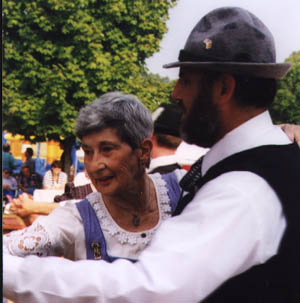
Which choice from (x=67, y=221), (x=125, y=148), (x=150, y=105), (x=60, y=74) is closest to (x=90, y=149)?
(x=125, y=148)

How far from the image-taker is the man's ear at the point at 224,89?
51.9 inches

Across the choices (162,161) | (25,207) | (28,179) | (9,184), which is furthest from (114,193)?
(28,179)

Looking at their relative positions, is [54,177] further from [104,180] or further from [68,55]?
[68,55]

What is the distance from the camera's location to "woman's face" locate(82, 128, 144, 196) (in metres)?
2.04

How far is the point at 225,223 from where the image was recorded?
1.04m

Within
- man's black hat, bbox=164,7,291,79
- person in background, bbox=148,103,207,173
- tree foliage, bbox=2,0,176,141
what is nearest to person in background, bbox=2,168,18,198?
tree foliage, bbox=2,0,176,141

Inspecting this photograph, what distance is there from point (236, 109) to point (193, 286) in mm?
510

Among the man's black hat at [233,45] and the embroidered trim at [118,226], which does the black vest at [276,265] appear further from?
the embroidered trim at [118,226]

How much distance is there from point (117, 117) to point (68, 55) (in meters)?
15.3

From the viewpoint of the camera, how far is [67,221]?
1846 millimetres

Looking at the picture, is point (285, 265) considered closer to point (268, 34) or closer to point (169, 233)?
point (169, 233)

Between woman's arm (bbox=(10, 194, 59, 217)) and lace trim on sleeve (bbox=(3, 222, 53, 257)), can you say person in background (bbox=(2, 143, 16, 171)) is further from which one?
lace trim on sleeve (bbox=(3, 222, 53, 257))

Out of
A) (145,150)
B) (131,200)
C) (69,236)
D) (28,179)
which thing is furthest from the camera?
(28,179)

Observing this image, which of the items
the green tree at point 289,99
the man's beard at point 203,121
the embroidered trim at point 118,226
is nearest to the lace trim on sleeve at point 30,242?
the embroidered trim at point 118,226
